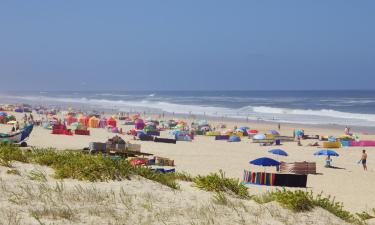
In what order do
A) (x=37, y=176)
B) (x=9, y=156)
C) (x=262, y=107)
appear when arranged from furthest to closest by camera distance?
(x=262, y=107) → (x=9, y=156) → (x=37, y=176)

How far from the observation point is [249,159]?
23312 millimetres

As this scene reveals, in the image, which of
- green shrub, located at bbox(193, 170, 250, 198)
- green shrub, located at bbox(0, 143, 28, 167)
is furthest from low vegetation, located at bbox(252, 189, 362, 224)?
green shrub, located at bbox(0, 143, 28, 167)

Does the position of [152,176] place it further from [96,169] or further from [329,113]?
[329,113]

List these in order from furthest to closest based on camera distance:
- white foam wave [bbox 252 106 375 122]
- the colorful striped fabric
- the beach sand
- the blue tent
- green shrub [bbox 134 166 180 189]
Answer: white foam wave [bbox 252 106 375 122]
the blue tent
the colorful striped fabric
the beach sand
green shrub [bbox 134 166 180 189]

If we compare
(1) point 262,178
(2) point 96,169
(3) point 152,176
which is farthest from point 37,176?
(1) point 262,178

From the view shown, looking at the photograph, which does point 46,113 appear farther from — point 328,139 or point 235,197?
point 235,197

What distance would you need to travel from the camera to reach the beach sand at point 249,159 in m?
15.9

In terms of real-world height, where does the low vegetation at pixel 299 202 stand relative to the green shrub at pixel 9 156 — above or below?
below

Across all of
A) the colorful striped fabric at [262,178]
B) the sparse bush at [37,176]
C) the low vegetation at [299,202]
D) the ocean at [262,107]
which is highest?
the sparse bush at [37,176]

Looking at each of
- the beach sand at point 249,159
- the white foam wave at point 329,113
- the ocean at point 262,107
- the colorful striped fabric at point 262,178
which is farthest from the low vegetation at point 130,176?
the white foam wave at point 329,113

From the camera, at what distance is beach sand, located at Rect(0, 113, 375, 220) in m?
15.9

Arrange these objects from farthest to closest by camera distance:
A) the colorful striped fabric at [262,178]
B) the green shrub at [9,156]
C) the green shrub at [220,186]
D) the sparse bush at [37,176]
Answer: the colorful striped fabric at [262,178] → the green shrub at [9,156] → the green shrub at [220,186] → the sparse bush at [37,176]

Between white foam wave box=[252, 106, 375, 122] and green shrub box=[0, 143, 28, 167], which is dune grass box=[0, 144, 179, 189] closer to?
green shrub box=[0, 143, 28, 167]

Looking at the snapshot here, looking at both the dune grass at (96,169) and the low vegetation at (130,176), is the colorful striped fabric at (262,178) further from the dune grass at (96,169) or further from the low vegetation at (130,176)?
the dune grass at (96,169)
